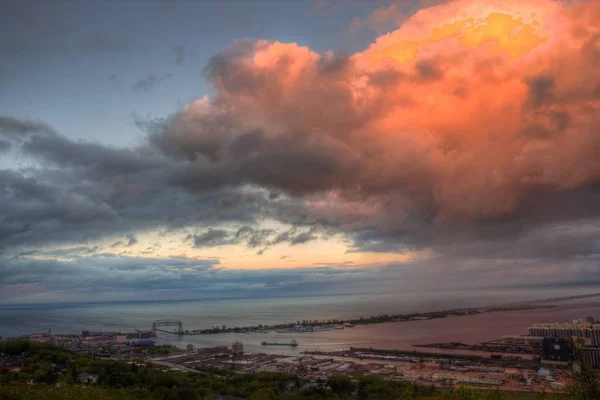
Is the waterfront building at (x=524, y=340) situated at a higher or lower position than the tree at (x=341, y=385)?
lower

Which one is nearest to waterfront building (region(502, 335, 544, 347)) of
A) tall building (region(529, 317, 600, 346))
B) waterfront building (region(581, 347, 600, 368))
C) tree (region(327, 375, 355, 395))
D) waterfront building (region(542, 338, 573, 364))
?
tall building (region(529, 317, 600, 346))

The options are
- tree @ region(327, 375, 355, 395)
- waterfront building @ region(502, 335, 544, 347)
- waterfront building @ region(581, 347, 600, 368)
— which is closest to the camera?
tree @ region(327, 375, 355, 395)

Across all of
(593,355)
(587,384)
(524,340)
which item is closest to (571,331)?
(524,340)

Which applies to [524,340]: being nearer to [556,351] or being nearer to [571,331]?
[571,331]

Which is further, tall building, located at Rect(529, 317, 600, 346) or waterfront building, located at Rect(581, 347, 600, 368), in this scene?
tall building, located at Rect(529, 317, 600, 346)

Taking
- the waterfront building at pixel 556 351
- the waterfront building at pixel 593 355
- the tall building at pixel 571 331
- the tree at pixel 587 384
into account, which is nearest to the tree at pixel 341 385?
the tree at pixel 587 384

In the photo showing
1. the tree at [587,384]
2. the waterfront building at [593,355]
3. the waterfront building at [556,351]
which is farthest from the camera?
the waterfront building at [556,351]

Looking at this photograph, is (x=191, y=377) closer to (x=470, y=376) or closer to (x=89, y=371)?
(x=89, y=371)

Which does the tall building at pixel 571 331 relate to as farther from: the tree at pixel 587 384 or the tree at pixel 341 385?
the tree at pixel 587 384

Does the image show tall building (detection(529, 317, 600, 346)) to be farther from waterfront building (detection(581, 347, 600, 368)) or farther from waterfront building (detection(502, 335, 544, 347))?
waterfront building (detection(581, 347, 600, 368))

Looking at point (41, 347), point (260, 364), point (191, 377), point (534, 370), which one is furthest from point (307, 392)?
point (41, 347)

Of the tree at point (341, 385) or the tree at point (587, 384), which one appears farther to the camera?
the tree at point (341, 385)
